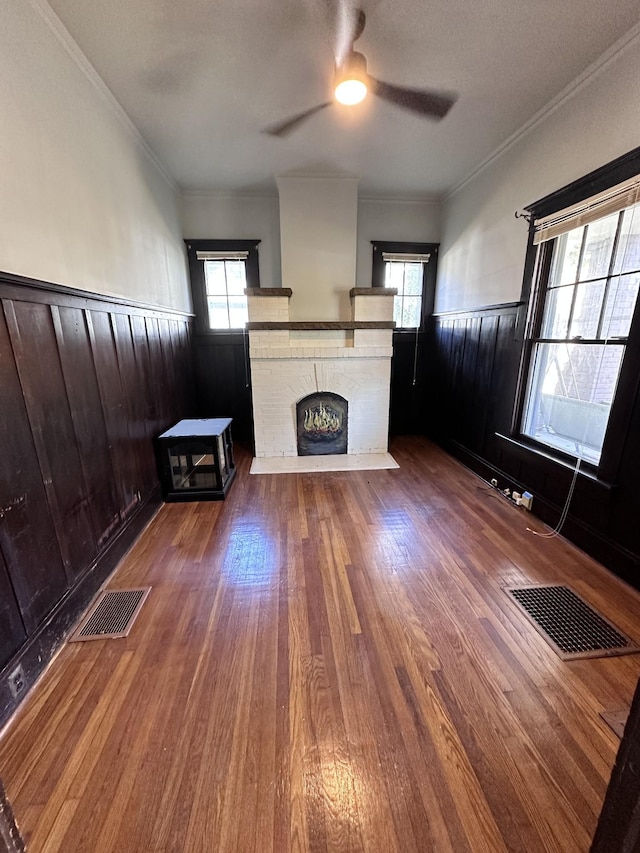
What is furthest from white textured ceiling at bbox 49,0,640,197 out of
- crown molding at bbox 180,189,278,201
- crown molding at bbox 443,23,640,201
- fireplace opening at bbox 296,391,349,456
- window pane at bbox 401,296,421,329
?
fireplace opening at bbox 296,391,349,456

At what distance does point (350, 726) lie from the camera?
4.11ft

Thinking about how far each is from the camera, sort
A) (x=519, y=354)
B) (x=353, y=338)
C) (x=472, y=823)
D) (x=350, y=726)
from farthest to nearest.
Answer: (x=353, y=338)
(x=519, y=354)
(x=350, y=726)
(x=472, y=823)

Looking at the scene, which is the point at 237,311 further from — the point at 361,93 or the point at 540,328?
the point at 540,328

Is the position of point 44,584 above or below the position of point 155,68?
below

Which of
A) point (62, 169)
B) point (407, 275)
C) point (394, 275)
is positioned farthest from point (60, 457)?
point (407, 275)

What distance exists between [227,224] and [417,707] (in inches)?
190

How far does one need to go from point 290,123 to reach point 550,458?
328cm

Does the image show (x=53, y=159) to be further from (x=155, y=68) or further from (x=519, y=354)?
(x=519, y=354)

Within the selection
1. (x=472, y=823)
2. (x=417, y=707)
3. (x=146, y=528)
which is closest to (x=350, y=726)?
(x=417, y=707)

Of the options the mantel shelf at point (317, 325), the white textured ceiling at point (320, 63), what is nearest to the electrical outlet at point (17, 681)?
the white textured ceiling at point (320, 63)

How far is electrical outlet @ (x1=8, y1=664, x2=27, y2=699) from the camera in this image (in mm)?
1309

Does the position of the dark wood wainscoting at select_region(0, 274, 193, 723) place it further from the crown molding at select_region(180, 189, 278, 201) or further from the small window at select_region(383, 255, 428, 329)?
the small window at select_region(383, 255, 428, 329)

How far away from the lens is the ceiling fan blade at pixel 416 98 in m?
2.23

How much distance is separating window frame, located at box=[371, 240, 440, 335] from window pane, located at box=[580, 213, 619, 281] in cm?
236
